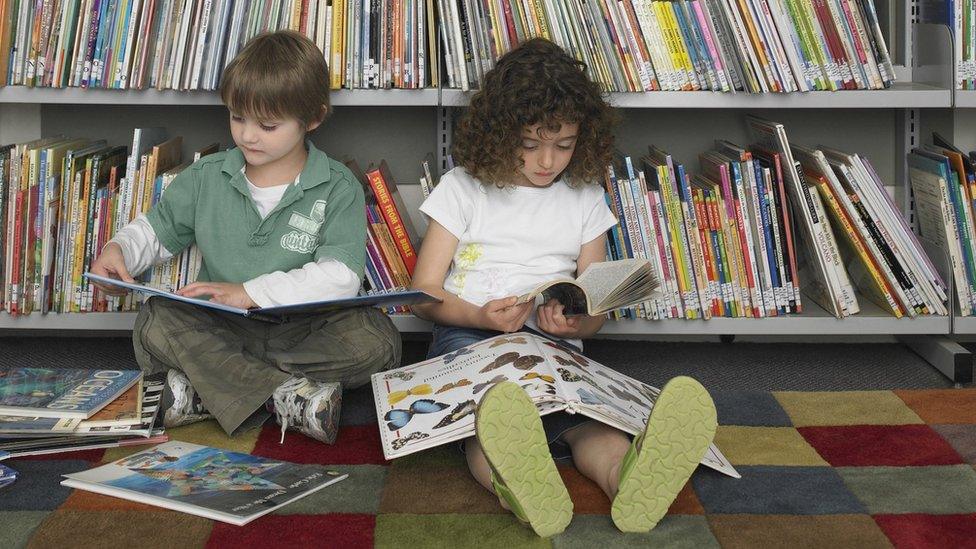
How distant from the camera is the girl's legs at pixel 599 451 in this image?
137 centimetres

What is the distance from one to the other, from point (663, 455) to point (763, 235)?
0.88 metres

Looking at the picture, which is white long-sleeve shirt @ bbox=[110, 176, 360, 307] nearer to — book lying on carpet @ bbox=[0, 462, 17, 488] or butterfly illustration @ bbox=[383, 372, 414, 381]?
butterfly illustration @ bbox=[383, 372, 414, 381]

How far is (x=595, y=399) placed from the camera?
1.43 meters

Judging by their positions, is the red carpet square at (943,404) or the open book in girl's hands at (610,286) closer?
the open book in girl's hands at (610,286)

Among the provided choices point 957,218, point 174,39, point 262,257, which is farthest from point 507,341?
point 957,218

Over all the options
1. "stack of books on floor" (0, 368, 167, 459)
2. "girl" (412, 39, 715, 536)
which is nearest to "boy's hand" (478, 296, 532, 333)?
"girl" (412, 39, 715, 536)

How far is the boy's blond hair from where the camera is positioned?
1777 millimetres

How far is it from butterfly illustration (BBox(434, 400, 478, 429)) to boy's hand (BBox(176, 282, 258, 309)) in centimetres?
44

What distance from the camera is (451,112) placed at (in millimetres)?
2252

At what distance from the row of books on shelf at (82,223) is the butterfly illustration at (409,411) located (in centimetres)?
57

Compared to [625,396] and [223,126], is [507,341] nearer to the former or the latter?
[625,396]

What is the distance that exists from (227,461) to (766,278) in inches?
44.0

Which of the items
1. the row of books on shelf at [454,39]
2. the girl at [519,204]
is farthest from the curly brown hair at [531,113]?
the row of books on shelf at [454,39]

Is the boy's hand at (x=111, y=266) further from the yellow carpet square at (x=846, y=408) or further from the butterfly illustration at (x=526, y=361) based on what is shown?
the yellow carpet square at (x=846, y=408)
